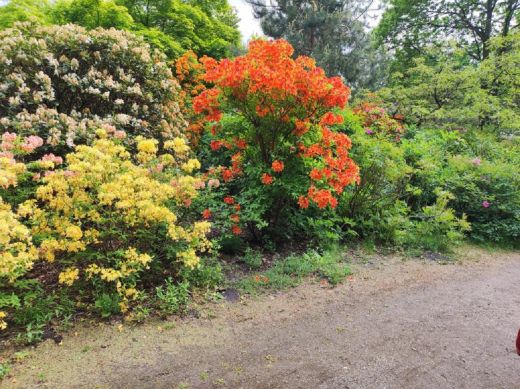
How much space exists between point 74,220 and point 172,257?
3.01ft

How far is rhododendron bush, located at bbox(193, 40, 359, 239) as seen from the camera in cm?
379

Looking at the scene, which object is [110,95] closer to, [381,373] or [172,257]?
[172,257]

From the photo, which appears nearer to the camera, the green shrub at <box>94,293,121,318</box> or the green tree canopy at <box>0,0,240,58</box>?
the green shrub at <box>94,293,121,318</box>

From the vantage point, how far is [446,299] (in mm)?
3719

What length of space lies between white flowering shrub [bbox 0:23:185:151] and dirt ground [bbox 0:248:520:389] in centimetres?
233

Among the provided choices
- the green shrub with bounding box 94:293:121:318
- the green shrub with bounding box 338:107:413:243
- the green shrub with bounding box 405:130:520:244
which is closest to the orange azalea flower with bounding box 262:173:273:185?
the green shrub with bounding box 338:107:413:243

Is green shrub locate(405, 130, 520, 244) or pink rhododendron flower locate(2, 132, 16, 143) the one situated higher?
pink rhododendron flower locate(2, 132, 16, 143)

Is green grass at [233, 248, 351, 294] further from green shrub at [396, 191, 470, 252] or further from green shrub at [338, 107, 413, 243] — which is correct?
green shrub at [396, 191, 470, 252]

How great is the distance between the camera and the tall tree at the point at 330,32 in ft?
31.9

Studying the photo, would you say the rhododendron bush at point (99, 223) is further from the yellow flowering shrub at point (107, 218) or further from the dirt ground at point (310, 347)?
the dirt ground at point (310, 347)

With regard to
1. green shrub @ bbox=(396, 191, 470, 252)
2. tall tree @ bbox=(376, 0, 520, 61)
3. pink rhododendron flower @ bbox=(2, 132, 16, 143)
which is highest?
tall tree @ bbox=(376, 0, 520, 61)

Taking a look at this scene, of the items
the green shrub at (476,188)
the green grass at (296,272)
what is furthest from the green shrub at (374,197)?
the green grass at (296,272)

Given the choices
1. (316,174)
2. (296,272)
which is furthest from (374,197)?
(296,272)

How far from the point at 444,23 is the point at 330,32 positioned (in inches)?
361
